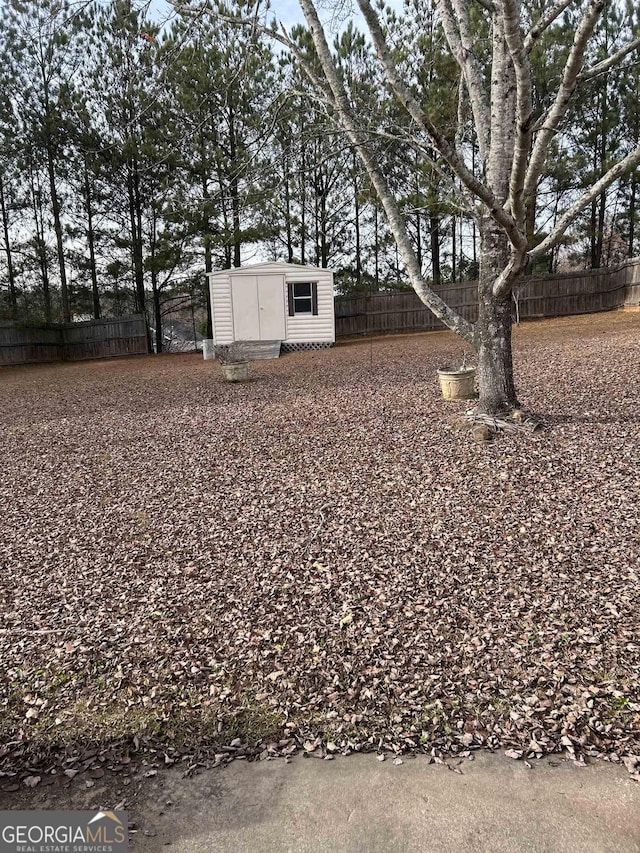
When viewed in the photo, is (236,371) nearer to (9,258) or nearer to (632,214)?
(9,258)

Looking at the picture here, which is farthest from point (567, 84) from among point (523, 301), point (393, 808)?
point (523, 301)

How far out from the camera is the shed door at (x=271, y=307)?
14.8m

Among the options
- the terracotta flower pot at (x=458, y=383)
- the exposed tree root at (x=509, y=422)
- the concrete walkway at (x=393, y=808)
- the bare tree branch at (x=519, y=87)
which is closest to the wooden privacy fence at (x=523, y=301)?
the terracotta flower pot at (x=458, y=383)

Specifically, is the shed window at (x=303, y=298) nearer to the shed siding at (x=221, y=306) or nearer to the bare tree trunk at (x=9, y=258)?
the shed siding at (x=221, y=306)

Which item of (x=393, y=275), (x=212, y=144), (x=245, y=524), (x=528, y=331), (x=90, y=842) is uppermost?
(x=212, y=144)

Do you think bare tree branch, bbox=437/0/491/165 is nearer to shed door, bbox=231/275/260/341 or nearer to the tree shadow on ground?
the tree shadow on ground

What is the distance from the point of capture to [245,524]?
3529mm

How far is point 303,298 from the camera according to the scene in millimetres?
15094

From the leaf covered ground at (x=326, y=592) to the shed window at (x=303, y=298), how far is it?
990 cm

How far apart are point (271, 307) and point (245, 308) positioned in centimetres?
72

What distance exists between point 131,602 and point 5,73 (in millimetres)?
19347

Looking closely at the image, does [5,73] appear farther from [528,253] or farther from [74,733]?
[74,733]

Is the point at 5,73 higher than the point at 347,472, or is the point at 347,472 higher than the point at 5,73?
the point at 5,73

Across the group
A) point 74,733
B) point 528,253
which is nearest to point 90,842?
point 74,733
